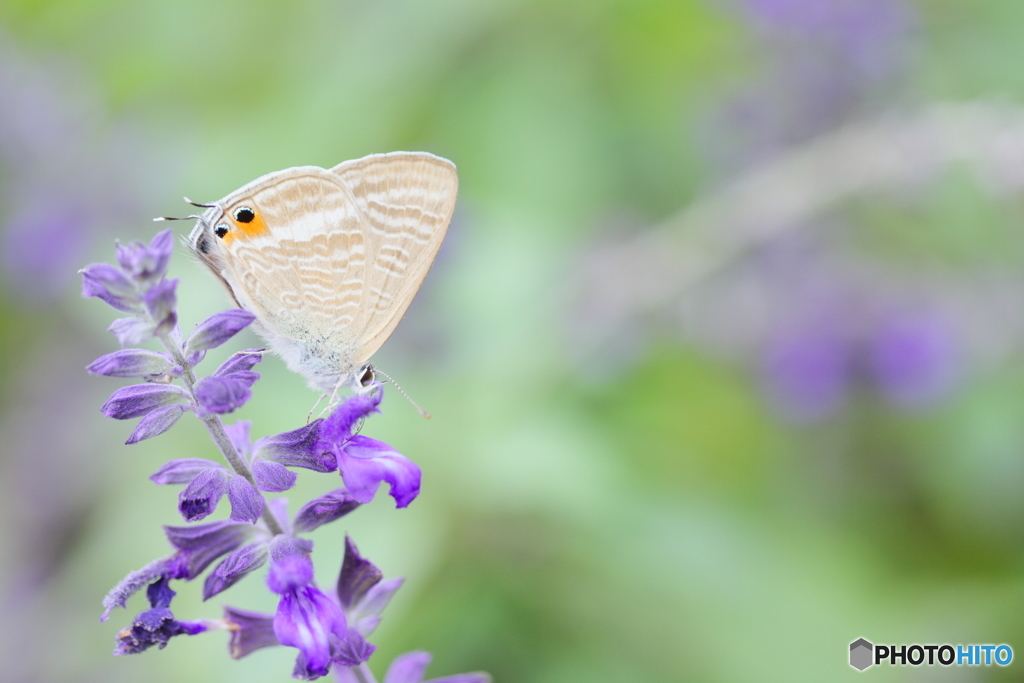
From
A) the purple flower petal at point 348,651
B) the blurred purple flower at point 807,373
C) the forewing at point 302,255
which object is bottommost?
the purple flower petal at point 348,651

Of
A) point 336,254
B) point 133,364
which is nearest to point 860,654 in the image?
point 336,254

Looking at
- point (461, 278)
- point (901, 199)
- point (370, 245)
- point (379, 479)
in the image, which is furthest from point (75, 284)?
point (901, 199)

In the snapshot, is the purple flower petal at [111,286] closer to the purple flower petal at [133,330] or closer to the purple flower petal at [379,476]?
the purple flower petal at [133,330]

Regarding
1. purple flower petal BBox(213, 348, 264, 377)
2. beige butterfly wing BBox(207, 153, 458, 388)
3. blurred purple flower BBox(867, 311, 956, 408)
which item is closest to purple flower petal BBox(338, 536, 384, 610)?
purple flower petal BBox(213, 348, 264, 377)

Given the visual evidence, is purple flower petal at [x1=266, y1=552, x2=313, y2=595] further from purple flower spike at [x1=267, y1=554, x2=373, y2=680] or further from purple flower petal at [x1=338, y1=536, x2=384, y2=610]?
purple flower petal at [x1=338, y1=536, x2=384, y2=610]

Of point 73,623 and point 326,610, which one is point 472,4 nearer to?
point 73,623

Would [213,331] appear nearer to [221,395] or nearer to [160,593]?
[221,395]

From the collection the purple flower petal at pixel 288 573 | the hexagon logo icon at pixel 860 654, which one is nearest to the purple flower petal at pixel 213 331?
the purple flower petal at pixel 288 573
